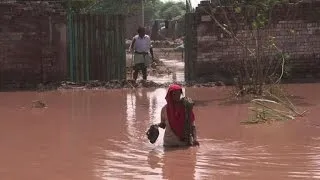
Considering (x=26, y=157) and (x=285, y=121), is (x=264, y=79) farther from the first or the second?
(x=26, y=157)

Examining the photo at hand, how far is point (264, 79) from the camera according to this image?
435 inches

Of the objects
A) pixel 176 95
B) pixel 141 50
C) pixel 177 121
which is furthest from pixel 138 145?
pixel 141 50

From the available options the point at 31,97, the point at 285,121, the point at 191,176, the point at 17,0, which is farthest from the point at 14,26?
the point at 191,176

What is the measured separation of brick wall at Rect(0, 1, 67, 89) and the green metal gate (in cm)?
29

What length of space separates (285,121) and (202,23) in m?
6.60

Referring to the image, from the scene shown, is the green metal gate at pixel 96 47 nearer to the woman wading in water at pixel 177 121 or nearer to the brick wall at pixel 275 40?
the brick wall at pixel 275 40

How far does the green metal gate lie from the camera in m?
14.1

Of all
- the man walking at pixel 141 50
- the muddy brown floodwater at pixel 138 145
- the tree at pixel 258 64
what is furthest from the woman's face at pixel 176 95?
the man walking at pixel 141 50

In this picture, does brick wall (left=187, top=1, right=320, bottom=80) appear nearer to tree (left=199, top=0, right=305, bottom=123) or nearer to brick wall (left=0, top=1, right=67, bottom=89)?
tree (left=199, top=0, right=305, bottom=123)

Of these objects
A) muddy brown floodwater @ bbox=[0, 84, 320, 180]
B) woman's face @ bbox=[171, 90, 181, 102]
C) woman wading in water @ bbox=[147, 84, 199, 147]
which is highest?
woman's face @ bbox=[171, 90, 181, 102]

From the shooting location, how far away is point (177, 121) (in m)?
6.57

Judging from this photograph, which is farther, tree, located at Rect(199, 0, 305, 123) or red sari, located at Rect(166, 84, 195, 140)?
tree, located at Rect(199, 0, 305, 123)

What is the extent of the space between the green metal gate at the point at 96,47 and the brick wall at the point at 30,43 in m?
0.29

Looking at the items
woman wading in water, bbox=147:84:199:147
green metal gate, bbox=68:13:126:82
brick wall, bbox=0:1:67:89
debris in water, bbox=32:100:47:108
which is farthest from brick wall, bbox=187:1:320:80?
woman wading in water, bbox=147:84:199:147
